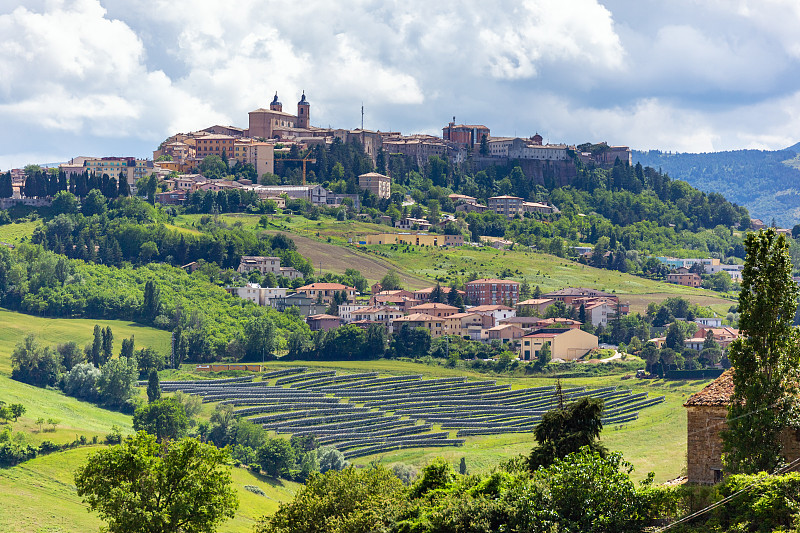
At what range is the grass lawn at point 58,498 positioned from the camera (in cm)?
6244

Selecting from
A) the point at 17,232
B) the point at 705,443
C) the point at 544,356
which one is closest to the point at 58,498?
the point at 705,443

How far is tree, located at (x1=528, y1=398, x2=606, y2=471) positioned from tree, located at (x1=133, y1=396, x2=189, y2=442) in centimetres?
5723

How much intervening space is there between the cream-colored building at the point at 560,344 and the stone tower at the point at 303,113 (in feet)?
272

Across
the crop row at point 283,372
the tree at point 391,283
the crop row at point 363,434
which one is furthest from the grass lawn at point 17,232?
the crop row at point 363,434

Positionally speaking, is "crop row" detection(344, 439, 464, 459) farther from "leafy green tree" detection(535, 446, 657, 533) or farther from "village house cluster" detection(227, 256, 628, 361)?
"leafy green tree" detection(535, 446, 657, 533)

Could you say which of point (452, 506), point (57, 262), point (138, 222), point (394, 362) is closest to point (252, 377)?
point (394, 362)

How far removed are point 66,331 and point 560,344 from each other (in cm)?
4629

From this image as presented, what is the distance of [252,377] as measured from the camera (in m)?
108

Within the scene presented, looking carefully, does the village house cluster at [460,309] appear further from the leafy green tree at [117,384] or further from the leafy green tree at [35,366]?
the leafy green tree at [35,366]

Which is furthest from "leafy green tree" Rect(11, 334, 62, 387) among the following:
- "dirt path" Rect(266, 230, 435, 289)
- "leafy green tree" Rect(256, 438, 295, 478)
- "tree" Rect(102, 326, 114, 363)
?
"dirt path" Rect(266, 230, 435, 289)

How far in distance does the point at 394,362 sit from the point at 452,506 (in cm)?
8715

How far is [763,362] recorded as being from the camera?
2764 centimetres

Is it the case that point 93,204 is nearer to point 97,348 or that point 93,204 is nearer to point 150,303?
point 150,303

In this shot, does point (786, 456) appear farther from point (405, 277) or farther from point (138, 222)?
point (138, 222)
